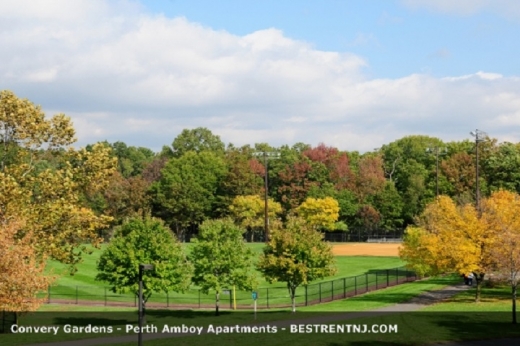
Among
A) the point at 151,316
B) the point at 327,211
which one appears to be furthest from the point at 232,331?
the point at 327,211

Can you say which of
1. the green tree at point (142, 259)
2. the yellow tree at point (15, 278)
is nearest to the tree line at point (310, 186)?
the green tree at point (142, 259)

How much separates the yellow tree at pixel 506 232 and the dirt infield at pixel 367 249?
3575cm

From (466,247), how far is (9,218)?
30.8 meters

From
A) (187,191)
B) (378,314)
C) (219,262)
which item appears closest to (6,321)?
(219,262)

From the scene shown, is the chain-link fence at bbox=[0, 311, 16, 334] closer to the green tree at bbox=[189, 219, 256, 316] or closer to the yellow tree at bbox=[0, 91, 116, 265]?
the yellow tree at bbox=[0, 91, 116, 265]

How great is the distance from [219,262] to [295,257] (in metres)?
5.33

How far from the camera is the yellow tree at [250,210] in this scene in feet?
378

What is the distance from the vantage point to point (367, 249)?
104625 mm

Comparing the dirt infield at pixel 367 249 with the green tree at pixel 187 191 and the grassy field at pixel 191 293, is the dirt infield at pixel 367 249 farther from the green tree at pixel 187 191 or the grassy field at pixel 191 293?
the green tree at pixel 187 191

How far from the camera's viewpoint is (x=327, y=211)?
110125mm

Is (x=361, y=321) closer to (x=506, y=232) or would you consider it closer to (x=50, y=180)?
(x=506, y=232)

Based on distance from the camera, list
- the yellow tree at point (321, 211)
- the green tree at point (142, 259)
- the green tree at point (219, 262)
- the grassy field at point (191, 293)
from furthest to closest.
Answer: the yellow tree at point (321, 211), the grassy field at point (191, 293), the green tree at point (219, 262), the green tree at point (142, 259)

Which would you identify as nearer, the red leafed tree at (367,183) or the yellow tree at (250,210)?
the yellow tree at (250,210)

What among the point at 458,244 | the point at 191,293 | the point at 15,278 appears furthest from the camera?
the point at 191,293
